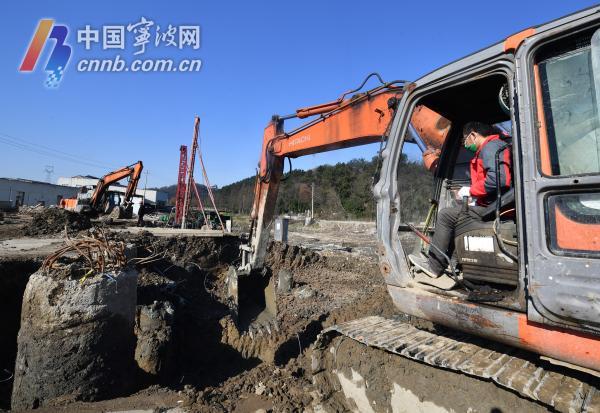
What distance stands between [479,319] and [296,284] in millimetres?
6906

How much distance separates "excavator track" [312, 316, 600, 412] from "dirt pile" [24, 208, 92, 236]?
1302 centimetres

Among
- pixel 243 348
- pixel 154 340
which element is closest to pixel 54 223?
pixel 243 348

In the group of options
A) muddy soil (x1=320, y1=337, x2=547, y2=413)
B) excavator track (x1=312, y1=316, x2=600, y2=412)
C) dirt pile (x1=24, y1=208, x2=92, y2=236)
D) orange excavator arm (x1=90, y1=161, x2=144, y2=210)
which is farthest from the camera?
orange excavator arm (x1=90, y1=161, x2=144, y2=210)

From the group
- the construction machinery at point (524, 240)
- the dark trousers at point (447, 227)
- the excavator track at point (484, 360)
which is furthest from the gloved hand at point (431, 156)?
the excavator track at point (484, 360)

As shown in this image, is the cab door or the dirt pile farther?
the dirt pile

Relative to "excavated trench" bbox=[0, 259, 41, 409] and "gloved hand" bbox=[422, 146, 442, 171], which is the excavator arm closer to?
"gloved hand" bbox=[422, 146, 442, 171]

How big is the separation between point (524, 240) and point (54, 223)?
622 inches

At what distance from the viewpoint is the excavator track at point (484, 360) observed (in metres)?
2.04

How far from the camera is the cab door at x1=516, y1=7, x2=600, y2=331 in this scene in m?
1.82

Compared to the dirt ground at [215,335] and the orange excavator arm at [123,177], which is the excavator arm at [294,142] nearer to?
the dirt ground at [215,335]

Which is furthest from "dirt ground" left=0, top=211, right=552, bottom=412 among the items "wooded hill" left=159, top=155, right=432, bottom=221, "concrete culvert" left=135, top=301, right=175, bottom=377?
"wooded hill" left=159, top=155, right=432, bottom=221

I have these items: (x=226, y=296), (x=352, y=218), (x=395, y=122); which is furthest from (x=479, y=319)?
(x=352, y=218)

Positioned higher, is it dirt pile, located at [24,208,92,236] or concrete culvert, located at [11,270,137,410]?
dirt pile, located at [24,208,92,236]

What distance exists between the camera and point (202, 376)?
496 centimetres
